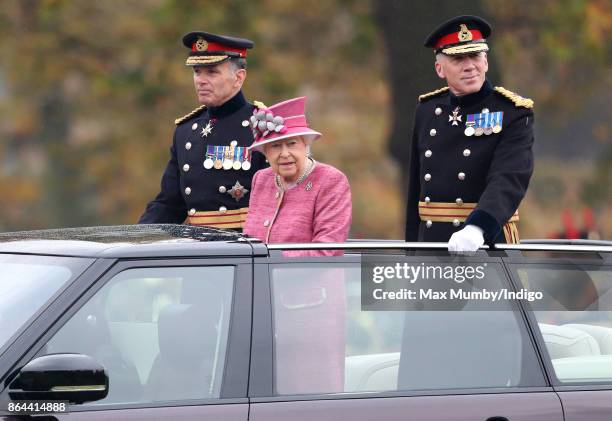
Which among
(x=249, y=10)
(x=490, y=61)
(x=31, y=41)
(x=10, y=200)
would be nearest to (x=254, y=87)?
(x=249, y=10)

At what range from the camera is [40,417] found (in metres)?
4.77

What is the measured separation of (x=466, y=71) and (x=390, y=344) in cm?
192

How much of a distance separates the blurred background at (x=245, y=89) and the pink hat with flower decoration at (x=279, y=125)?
26.9ft

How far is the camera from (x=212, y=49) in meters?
7.55

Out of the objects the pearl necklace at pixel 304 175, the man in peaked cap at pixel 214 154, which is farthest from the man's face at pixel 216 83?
the pearl necklace at pixel 304 175

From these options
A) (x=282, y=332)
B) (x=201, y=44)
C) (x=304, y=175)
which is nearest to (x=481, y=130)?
(x=304, y=175)

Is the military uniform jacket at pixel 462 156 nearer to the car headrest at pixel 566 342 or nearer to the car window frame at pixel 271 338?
the car headrest at pixel 566 342

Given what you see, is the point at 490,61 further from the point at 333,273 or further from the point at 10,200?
the point at 10,200

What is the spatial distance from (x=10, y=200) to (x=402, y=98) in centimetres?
985

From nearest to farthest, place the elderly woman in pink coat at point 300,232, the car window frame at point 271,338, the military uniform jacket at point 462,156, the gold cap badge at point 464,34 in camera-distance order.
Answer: the car window frame at point 271,338, the elderly woman in pink coat at point 300,232, the military uniform jacket at point 462,156, the gold cap badge at point 464,34

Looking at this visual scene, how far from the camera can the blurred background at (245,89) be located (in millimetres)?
15867

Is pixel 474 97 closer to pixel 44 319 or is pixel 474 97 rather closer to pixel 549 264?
pixel 549 264

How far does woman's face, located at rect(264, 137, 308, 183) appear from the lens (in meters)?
6.26

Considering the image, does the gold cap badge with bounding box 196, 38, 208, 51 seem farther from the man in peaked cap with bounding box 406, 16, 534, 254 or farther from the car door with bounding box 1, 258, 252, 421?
the car door with bounding box 1, 258, 252, 421
